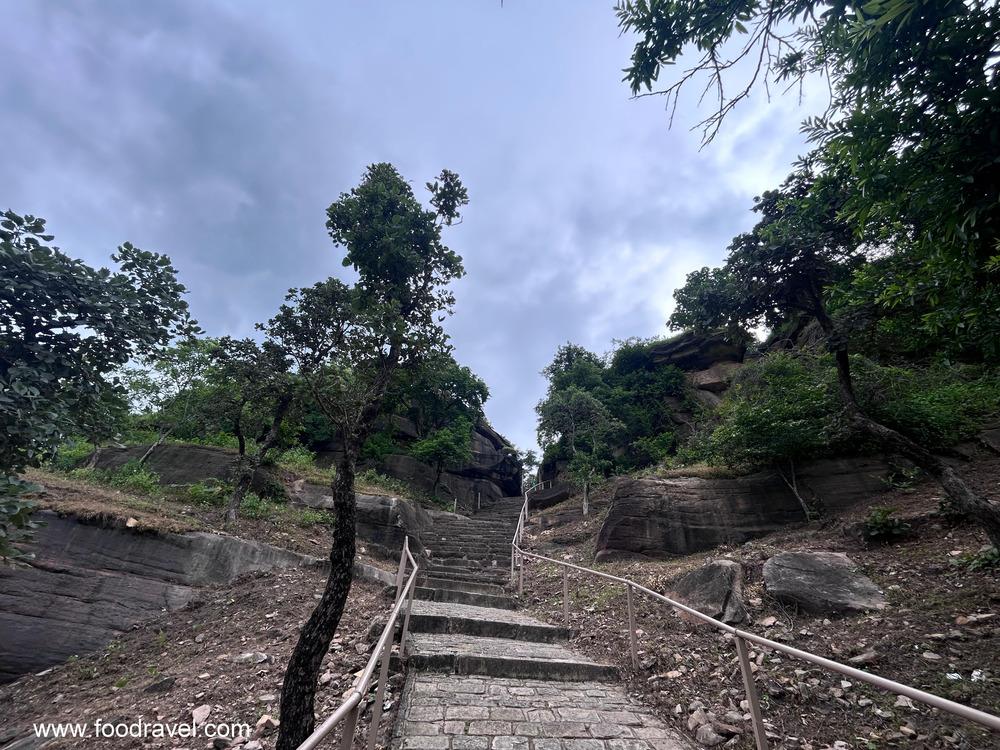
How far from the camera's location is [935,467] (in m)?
5.22

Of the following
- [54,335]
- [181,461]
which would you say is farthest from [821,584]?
[181,461]

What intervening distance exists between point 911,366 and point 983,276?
971 centimetres

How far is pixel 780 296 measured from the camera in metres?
8.07

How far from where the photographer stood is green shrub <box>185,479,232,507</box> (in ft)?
33.5

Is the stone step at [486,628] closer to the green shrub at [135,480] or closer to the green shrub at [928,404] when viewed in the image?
→ the green shrub at [928,404]

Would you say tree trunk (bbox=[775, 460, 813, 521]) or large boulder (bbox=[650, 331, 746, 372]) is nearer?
tree trunk (bbox=[775, 460, 813, 521])

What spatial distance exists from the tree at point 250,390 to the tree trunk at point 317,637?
2.39m

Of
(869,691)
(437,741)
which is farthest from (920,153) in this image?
(437,741)

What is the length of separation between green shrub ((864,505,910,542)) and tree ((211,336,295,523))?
829 cm

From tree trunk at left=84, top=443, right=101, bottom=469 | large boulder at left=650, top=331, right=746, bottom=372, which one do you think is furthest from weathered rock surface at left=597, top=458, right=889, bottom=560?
tree trunk at left=84, top=443, right=101, bottom=469

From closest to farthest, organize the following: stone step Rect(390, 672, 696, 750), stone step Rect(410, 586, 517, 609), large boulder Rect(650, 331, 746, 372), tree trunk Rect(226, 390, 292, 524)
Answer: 1. stone step Rect(390, 672, 696, 750)
2. stone step Rect(410, 586, 517, 609)
3. tree trunk Rect(226, 390, 292, 524)
4. large boulder Rect(650, 331, 746, 372)

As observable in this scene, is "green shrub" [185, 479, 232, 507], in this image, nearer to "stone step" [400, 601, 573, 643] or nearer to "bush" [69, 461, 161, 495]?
"bush" [69, 461, 161, 495]

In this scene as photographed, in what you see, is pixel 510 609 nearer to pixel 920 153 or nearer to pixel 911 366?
pixel 920 153

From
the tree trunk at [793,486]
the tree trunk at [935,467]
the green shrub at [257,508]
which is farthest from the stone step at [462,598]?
the tree trunk at [935,467]
